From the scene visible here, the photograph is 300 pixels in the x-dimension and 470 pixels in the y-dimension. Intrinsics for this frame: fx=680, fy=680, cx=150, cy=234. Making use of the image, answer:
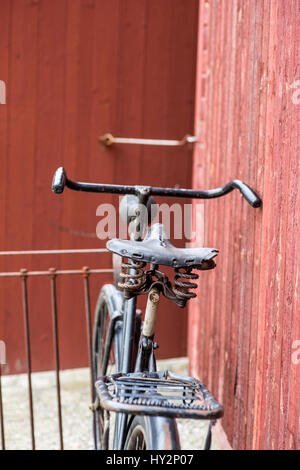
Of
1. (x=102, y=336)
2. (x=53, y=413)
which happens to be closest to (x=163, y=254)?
(x=102, y=336)

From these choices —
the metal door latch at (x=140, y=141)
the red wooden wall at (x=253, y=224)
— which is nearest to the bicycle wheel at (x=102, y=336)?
the red wooden wall at (x=253, y=224)

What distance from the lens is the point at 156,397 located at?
4.86 feet

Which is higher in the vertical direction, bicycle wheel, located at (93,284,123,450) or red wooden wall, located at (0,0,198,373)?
red wooden wall, located at (0,0,198,373)

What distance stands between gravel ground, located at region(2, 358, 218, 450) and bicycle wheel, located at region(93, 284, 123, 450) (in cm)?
64

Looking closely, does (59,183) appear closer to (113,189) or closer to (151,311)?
(113,189)

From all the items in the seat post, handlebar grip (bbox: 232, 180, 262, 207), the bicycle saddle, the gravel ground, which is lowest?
the gravel ground

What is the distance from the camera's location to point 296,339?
2.03 m

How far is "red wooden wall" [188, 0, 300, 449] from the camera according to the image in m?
2.11

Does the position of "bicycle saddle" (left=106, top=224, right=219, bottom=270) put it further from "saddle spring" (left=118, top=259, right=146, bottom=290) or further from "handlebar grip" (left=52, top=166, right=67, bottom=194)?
"handlebar grip" (left=52, top=166, right=67, bottom=194)

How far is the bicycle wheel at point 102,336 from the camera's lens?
2494mm

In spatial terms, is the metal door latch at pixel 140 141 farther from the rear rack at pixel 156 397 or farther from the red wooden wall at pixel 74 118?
the rear rack at pixel 156 397

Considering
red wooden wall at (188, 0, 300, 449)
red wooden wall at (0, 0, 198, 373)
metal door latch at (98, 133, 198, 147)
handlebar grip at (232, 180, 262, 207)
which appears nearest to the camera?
red wooden wall at (188, 0, 300, 449)

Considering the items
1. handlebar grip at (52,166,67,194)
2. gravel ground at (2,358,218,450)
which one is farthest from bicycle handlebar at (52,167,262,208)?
gravel ground at (2,358,218,450)

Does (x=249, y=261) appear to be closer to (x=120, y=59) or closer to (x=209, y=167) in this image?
(x=209, y=167)
